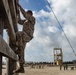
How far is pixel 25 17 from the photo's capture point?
20.7 feet

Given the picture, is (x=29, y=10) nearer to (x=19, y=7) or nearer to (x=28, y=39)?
(x=19, y=7)

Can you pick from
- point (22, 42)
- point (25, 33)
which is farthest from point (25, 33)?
point (22, 42)

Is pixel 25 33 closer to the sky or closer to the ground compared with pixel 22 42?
closer to the sky

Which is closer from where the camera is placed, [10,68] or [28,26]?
[28,26]

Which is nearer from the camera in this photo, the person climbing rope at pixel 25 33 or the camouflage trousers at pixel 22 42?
the person climbing rope at pixel 25 33

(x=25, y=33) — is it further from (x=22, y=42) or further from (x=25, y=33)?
(x=22, y=42)

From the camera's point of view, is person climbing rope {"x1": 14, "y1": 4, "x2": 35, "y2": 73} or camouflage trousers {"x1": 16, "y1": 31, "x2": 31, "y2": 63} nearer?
person climbing rope {"x1": 14, "y1": 4, "x2": 35, "y2": 73}

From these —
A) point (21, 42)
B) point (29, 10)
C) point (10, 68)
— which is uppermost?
point (29, 10)

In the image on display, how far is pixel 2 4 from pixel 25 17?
9.25ft

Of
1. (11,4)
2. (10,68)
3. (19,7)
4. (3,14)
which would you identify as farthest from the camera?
(10,68)

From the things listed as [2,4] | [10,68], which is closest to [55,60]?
[10,68]

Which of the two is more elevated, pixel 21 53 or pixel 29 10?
pixel 29 10

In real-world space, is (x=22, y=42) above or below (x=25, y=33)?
below

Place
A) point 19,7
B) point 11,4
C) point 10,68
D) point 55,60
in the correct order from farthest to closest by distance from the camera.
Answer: point 55,60 → point 10,68 → point 19,7 → point 11,4
